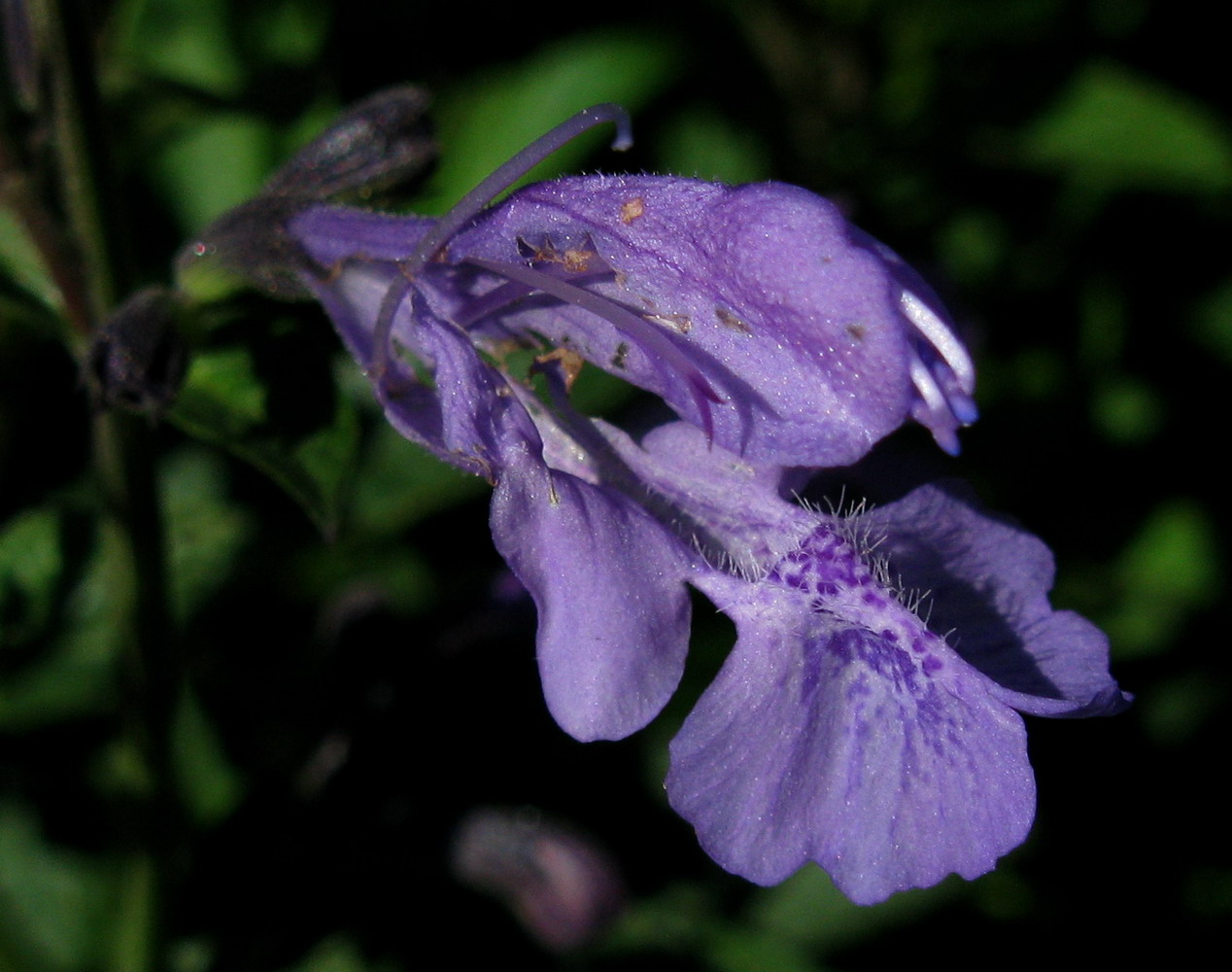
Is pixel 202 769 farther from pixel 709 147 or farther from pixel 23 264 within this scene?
pixel 709 147

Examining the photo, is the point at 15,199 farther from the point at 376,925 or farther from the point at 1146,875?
the point at 1146,875

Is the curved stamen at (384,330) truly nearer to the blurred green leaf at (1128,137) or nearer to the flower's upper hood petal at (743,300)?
the flower's upper hood petal at (743,300)

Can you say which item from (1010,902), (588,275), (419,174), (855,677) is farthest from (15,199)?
(1010,902)

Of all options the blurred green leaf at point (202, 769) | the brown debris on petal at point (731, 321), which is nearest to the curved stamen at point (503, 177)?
the brown debris on petal at point (731, 321)

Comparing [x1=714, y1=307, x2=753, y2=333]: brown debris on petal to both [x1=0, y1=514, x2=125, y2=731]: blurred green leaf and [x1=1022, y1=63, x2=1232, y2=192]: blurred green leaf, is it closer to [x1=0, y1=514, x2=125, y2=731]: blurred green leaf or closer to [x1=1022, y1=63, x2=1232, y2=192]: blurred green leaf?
[x1=0, y1=514, x2=125, y2=731]: blurred green leaf

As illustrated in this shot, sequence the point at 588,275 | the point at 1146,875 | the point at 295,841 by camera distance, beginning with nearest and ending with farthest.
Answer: the point at 588,275 < the point at 295,841 < the point at 1146,875

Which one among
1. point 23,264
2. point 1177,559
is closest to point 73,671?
point 23,264
